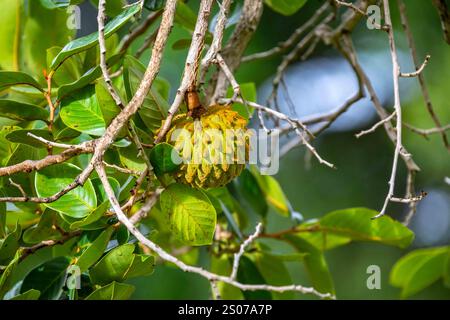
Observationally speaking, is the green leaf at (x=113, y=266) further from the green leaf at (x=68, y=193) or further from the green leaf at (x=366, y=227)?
the green leaf at (x=366, y=227)

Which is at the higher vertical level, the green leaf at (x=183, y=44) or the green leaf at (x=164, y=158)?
the green leaf at (x=183, y=44)

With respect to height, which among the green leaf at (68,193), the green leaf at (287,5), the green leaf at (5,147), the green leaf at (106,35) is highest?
the green leaf at (287,5)

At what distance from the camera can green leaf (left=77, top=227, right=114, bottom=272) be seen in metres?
1.11

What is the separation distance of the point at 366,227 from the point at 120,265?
673 mm

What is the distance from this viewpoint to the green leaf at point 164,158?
1046 mm

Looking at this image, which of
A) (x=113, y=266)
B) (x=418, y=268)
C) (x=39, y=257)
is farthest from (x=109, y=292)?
(x=39, y=257)

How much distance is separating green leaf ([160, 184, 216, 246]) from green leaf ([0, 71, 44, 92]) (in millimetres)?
312

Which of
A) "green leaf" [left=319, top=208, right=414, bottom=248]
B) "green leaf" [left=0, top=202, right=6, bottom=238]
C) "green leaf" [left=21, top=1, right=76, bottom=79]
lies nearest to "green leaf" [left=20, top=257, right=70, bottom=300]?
"green leaf" [left=0, top=202, right=6, bottom=238]

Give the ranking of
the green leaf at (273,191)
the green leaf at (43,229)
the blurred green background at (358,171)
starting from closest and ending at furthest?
the green leaf at (43,229), the green leaf at (273,191), the blurred green background at (358,171)

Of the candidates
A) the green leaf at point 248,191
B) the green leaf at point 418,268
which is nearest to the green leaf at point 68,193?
the green leaf at point 248,191

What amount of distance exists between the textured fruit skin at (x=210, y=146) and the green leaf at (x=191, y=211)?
0.03m

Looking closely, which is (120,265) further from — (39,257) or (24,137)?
(39,257)

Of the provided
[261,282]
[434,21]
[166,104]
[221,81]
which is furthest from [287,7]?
[434,21]
